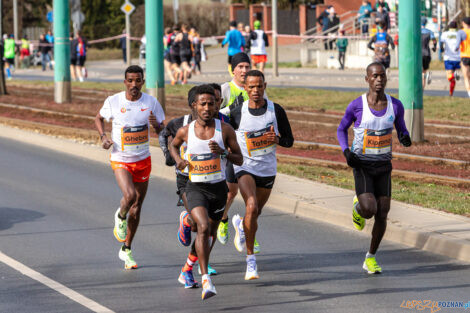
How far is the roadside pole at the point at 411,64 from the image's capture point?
58.0 ft

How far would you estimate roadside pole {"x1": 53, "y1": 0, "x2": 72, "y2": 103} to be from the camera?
2698cm

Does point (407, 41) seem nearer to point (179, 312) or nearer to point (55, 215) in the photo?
point (55, 215)

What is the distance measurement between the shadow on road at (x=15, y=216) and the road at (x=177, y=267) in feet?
0.04

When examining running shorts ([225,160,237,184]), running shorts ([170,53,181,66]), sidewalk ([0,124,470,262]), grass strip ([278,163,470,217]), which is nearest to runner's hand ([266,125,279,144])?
running shorts ([225,160,237,184])

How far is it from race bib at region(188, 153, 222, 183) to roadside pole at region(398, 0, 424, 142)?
10.3 meters

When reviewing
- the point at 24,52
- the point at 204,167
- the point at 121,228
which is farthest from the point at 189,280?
the point at 24,52

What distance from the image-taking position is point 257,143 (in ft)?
28.8

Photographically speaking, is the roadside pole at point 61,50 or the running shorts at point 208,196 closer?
the running shorts at point 208,196

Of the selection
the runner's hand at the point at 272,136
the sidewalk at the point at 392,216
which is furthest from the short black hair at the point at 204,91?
the sidewalk at the point at 392,216

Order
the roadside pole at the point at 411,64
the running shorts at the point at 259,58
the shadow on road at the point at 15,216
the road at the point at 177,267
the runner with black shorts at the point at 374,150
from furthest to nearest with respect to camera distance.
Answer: the running shorts at the point at 259,58
the roadside pole at the point at 411,64
the shadow on road at the point at 15,216
the runner with black shorts at the point at 374,150
the road at the point at 177,267

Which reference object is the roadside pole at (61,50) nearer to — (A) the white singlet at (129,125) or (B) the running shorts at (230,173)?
(A) the white singlet at (129,125)

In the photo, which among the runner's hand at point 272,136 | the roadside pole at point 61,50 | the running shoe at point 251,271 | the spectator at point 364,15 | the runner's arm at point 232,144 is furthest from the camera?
the spectator at point 364,15

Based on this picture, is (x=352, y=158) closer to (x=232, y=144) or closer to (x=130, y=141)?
(x=232, y=144)

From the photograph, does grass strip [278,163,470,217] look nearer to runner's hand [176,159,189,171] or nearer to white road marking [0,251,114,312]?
runner's hand [176,159,189,171]
